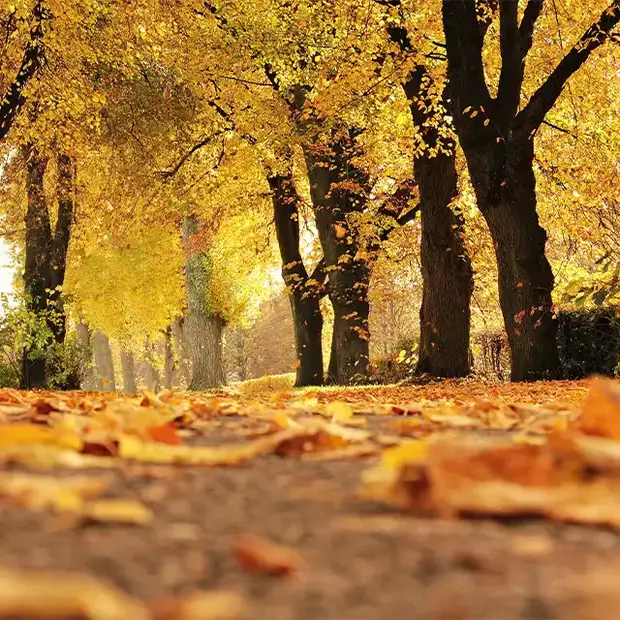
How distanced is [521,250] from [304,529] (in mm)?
11407

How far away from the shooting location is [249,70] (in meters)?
18.8

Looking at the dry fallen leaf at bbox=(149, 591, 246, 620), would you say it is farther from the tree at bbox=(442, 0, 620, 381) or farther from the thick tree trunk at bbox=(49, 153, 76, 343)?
the thick tree trunk at bbox=(49, 153, 76, 343)

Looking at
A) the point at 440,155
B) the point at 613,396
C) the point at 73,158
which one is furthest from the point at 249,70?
the point at 613,396

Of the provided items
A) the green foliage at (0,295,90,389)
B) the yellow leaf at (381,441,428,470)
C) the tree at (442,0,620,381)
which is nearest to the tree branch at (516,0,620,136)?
the tree at (442,0,620,381)

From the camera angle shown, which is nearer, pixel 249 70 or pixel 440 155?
pixel 440 155

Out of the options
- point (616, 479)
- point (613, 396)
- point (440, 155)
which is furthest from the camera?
point (440, 155)

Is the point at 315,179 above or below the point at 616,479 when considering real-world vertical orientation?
above

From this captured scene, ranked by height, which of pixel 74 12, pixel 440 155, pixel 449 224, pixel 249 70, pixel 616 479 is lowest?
pixel 616 479

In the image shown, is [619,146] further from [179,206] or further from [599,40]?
[179,206]

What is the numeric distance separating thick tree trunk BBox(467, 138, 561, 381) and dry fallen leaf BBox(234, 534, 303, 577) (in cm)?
1131

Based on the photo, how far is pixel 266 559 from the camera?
1.11m

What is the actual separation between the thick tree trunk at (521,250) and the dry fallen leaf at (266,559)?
1131cm

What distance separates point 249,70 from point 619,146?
7896 mm

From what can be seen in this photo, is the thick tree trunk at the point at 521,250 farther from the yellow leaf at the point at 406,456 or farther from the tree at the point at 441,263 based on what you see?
the yellow leaf at the point at 406,456
